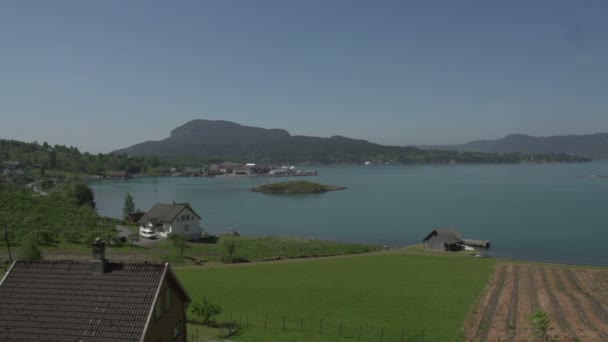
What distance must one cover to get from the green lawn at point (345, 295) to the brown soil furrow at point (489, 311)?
87 cm

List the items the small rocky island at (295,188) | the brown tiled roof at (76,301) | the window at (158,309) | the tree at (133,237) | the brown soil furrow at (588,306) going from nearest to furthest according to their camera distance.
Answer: the brown tiled roof at (76,301)
the window at (158,309)
the brown soil furrow at (588,306)
the tree at (133,237)
the small rocky island at (295,188)

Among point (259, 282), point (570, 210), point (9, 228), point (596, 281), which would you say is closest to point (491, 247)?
point (596, 281)

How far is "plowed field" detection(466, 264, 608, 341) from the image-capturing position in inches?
856

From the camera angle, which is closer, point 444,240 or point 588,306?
point 588,306

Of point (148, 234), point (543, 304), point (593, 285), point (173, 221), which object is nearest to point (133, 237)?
point (148, 234)

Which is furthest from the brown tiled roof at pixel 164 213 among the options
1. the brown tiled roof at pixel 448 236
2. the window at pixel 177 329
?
the window at pixel 177 329

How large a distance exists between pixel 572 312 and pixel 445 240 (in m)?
24.6

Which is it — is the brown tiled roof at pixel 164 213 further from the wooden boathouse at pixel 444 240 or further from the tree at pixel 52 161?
the tree at pixel 52 161

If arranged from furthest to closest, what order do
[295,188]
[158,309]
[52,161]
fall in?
[52,161]
[295,188]
[158,309]

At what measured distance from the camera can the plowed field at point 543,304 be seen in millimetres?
21734

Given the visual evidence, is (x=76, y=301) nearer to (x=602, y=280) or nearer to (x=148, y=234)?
(x=602, y=280)

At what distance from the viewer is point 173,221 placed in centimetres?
5194

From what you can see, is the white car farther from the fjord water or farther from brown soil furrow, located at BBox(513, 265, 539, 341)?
brown soil furrow, located at BBox(513, 265, 539, 341)

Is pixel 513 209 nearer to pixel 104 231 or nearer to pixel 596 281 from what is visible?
pixel 596 281
